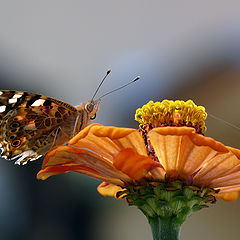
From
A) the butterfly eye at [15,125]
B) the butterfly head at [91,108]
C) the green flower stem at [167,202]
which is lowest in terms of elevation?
the green flower stem at [167,202]

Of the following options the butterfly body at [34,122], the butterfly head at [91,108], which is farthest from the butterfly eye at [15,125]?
the butterfly head at [91,108]

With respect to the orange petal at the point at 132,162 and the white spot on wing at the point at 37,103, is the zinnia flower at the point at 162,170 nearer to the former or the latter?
the orange petal at the point at 132,162

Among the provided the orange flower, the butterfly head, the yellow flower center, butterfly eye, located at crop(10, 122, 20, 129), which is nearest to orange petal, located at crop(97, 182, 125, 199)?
the orange flower

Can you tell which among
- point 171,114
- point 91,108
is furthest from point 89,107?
point 171,114

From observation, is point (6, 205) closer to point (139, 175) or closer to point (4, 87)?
point (4, 87)

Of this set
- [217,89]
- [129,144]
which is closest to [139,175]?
[129,144]

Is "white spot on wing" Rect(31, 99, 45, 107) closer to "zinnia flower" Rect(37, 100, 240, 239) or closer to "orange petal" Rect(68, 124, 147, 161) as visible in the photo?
"zinnia flower" Rect(37, 100, 240, 239)
